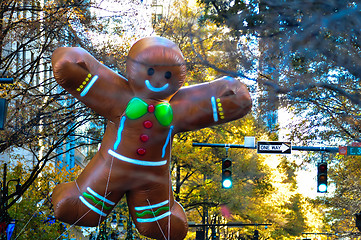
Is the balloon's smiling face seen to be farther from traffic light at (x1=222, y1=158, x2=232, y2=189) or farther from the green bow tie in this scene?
traffic light at (x1=222, y1=158, x2=232, y2=189)

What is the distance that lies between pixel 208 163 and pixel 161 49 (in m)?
16.9

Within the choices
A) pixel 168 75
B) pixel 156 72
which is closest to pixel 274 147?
pixel 168 75

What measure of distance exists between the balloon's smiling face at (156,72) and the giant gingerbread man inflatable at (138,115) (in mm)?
16

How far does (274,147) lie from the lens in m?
13.9

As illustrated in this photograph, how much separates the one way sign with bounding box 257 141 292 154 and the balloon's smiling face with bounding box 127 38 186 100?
18.7 ft

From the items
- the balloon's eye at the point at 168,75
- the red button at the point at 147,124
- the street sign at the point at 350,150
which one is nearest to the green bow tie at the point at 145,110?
the red button at the point at 147,124

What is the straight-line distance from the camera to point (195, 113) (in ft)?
29.0

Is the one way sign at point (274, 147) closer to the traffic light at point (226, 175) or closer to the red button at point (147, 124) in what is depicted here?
the traffic light at point (226, 175)

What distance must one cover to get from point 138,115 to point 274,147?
20.4ft

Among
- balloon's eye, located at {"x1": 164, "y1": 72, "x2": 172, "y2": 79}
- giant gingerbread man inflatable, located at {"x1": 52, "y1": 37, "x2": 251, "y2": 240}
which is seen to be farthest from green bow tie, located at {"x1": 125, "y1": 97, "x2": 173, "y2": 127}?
balloon's eye, located at {"x1": 164, "y1": 72, "x2": 172, "y2": 79}

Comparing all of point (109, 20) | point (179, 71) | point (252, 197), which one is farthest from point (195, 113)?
point (252, 197)

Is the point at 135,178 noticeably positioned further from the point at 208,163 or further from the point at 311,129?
the point at 208,163

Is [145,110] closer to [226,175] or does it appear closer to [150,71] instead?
[150,71]

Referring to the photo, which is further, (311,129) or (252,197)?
(252,197)
